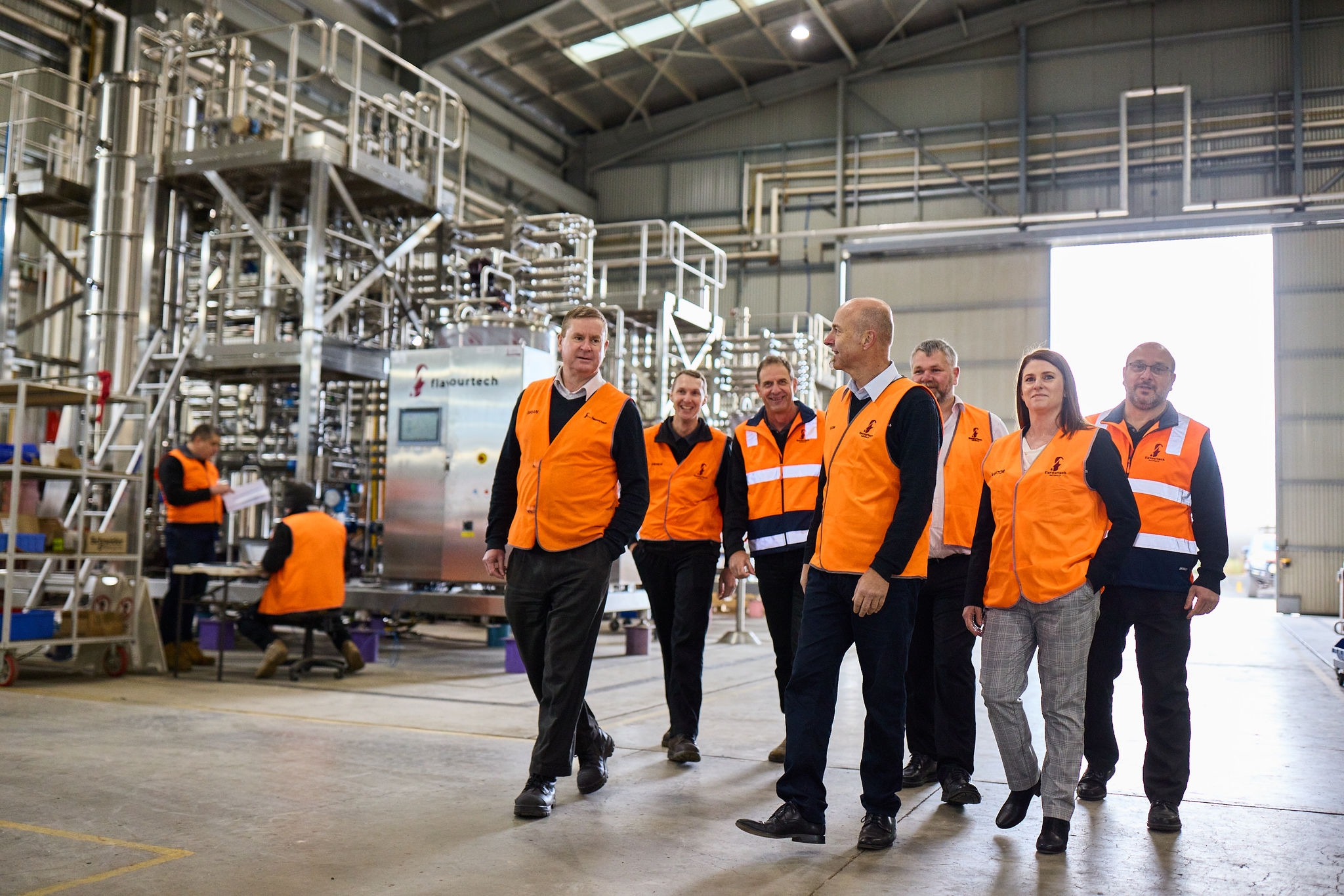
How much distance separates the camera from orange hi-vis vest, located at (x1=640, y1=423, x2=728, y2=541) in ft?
18.6

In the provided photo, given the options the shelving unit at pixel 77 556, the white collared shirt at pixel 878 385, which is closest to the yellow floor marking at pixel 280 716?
the shelving unit at pixel 77 556

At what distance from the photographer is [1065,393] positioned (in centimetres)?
412

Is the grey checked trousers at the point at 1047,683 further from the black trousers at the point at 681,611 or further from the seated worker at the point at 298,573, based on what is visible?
the seated worker at the point at 298,573

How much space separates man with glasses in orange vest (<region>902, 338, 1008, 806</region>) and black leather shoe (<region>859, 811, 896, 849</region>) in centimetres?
74

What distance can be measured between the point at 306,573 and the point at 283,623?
1.41 ft

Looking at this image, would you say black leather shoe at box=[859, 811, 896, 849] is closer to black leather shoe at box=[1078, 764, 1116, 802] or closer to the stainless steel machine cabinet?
black leather shoe at box=[1078, 764, 1116, 802]

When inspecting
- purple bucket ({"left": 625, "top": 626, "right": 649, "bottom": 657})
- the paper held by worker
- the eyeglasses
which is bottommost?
purple bucket ({"left": 625, "top": 626, "right": 649, "bottom": 657})

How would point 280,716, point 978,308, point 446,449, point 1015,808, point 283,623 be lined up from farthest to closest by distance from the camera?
1. point 978,308
2. point 446,449
3. point 283,623
4. point 280,716
5. point 1015,808

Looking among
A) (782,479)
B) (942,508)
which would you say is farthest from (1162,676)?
(782,479)

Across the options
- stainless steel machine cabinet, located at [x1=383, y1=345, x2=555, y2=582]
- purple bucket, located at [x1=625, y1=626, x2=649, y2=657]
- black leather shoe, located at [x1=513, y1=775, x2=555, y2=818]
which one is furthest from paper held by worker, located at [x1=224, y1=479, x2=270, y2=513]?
black leather shoe, located at [x1=513, y1=775, x2=555, y2=818]

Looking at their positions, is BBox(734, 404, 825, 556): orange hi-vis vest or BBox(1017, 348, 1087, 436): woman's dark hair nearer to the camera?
BBox(1017, 348, 1087, 436): woman's dark hair

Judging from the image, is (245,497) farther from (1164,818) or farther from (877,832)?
(1164,818)

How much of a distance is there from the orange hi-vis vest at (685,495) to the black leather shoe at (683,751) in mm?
1004

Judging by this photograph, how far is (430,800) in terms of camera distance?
450 centimetres
